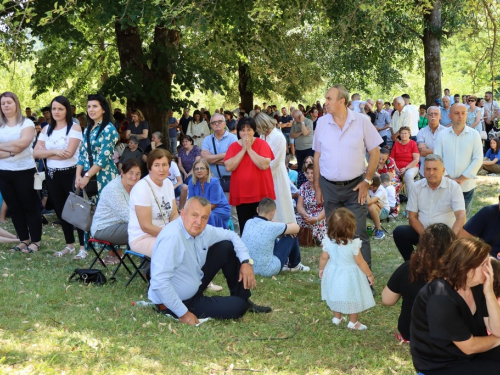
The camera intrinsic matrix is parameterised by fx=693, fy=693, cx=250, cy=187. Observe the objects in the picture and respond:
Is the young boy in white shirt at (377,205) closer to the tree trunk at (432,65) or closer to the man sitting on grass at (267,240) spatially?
the man sitting on grass at (267,240)

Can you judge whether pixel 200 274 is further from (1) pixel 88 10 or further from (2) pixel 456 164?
(1) pixel 88 10

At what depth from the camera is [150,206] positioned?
703cm

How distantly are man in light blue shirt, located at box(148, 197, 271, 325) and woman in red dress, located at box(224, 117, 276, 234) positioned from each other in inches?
99.6

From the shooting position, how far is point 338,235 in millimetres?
6129

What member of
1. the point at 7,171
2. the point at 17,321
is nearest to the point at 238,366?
the point at 17,321

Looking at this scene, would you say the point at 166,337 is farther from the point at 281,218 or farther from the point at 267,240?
the point at 281,218

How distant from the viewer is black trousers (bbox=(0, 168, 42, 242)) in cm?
877

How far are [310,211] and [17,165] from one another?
163 inches

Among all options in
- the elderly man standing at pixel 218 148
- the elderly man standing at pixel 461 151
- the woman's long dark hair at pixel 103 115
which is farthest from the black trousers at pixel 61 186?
the elderly man standing at pixel 461 151

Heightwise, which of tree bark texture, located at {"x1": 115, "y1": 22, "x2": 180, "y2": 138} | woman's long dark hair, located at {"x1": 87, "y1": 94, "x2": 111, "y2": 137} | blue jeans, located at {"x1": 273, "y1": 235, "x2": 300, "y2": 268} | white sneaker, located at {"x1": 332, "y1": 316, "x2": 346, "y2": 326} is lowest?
white sneaker, located at {"x1": 332, "y1": 316, "x2": 346, "y2": 326}

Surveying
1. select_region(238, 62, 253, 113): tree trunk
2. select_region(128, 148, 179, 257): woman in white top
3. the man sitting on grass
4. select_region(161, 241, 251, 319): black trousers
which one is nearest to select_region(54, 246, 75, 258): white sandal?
select_region(128, 148, 179, 257): woman in white top

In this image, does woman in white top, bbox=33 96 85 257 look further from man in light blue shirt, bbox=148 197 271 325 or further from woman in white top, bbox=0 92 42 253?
man in light blue shirt, bbox=148 197 271 325

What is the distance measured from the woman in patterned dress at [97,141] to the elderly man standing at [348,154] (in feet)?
8.80

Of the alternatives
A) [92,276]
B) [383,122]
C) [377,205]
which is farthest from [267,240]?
[383,122]
